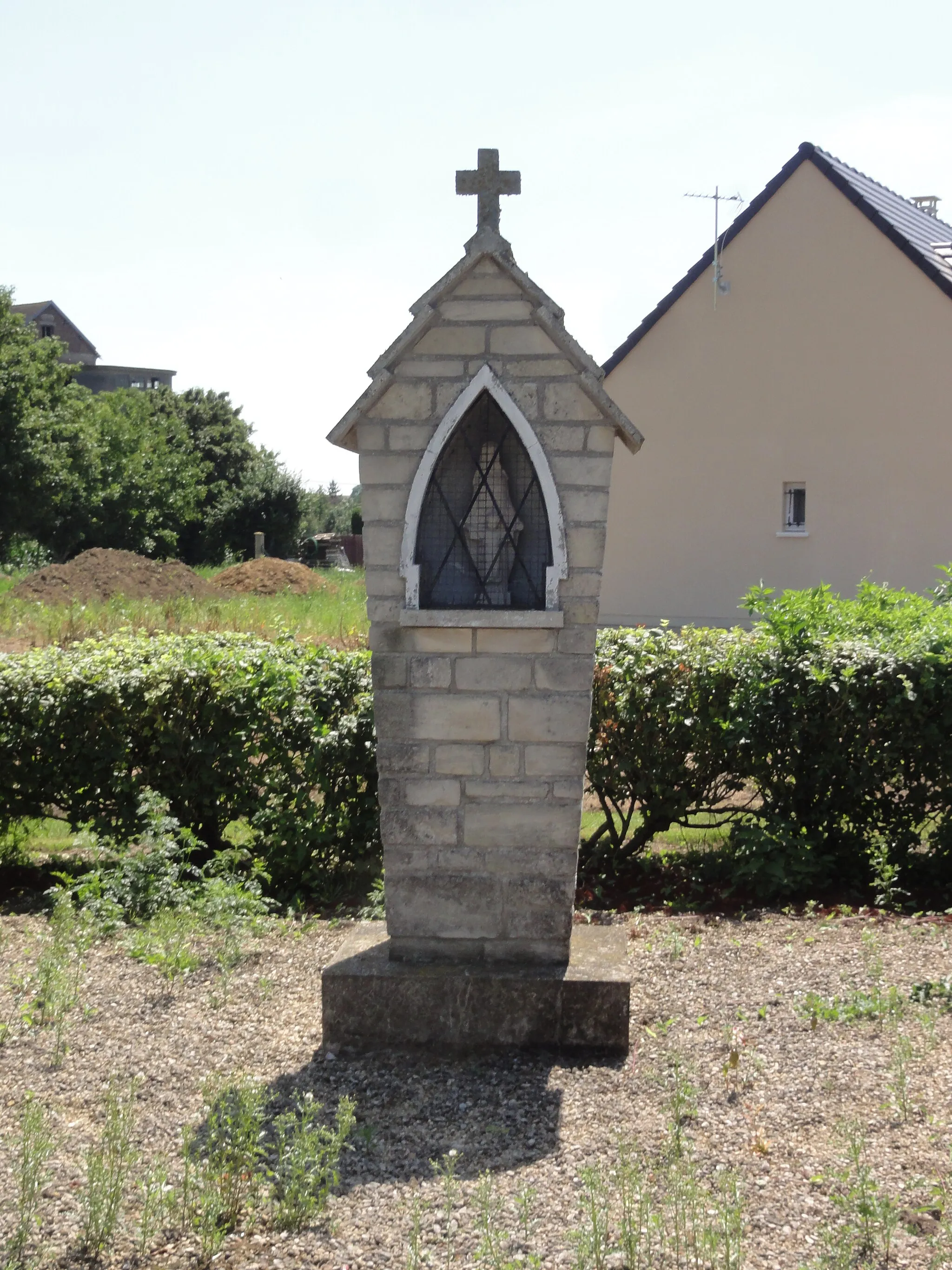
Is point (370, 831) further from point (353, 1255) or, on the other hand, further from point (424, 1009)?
point (353, 1255)

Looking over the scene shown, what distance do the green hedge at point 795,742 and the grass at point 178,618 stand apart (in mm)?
8225

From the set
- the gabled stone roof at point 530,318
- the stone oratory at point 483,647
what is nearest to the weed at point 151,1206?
the stone oratory at point 483,647

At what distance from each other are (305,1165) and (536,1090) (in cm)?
94

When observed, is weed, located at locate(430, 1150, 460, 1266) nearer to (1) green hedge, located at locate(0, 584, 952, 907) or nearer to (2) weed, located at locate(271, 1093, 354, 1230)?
(2) weed, located at locate(271, 1093, 354, 1230)

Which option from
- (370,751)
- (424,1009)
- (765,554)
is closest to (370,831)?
(370,751)

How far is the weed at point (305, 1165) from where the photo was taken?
3.29 metres

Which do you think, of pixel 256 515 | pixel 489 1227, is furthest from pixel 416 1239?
pixel 256 515

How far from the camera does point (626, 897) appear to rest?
6816 millimetres

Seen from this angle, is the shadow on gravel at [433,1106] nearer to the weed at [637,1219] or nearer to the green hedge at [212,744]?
the weed at [637,1219]

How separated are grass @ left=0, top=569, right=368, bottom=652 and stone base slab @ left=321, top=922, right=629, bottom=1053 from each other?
10.6m

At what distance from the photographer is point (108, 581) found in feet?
78.6

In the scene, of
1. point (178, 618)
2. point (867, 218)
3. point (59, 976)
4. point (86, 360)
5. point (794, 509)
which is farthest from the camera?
point (86, 360)

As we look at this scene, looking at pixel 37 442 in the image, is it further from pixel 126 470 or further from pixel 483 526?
pixel 483 526

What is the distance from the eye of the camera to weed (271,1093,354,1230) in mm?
3287
